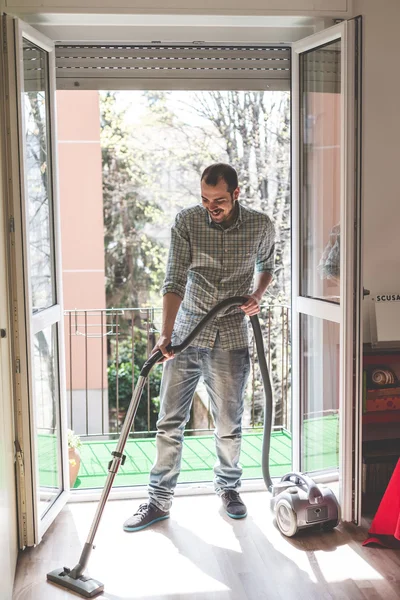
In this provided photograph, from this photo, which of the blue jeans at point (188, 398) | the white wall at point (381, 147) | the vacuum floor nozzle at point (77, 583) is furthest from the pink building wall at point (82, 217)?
the vacuum floor nozzle at point (77, 583)

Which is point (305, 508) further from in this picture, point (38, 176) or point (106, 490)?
point (38, 176)

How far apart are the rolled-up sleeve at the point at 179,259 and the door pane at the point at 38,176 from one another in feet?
1.86

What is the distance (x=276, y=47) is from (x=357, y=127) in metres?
0.81

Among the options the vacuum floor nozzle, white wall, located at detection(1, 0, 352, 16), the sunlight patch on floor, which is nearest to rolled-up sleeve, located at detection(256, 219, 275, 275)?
white wall, located at detection(1, 0, 352, 16)

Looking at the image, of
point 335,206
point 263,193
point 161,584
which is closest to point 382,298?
point 335,206

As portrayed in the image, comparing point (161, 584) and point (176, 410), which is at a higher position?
point (176, 410)

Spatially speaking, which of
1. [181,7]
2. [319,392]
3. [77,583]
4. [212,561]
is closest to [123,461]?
[77,583]

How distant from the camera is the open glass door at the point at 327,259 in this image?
9.68 feet

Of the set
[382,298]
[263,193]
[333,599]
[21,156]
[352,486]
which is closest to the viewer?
[333,599]

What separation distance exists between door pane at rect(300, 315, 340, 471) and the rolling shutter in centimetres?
125

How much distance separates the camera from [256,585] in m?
2.57

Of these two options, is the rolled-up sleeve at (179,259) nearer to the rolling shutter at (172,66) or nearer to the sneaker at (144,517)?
the rolling shutter at (172,66)

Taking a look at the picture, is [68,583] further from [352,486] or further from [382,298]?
[382,298]

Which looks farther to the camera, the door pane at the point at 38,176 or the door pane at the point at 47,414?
the door pane at the point at 47,414
